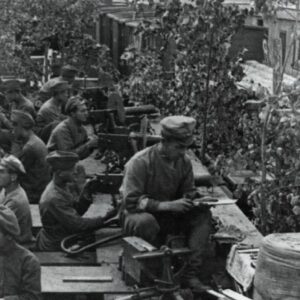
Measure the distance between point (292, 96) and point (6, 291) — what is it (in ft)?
10.7

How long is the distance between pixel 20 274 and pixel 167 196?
177 centimetres

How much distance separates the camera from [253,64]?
16.1 meters

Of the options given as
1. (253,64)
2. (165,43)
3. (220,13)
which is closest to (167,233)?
(220,13)

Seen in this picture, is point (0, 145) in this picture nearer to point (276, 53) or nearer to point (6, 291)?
point (276, 53)

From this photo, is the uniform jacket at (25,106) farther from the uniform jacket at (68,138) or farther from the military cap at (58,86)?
the uniform jacket at (68,138)

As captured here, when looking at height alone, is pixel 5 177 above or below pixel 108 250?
above

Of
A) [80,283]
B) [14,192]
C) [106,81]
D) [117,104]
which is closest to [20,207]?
[14,192]

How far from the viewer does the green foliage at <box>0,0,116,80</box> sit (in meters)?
16.8

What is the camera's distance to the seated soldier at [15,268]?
6.25 meters

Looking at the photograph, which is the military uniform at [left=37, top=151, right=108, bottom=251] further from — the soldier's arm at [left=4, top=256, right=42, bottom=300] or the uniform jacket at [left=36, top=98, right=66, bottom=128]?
the uniform jacket at [left=36, top=98, right=66, bottom=128]

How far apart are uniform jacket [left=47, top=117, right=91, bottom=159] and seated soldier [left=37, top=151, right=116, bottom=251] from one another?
82.6 inches

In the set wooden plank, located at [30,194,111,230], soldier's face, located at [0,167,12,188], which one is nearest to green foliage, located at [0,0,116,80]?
wooden plank, located at [30,194,111,230]

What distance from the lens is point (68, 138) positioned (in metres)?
10.4

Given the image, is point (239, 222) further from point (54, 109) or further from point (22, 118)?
point (54, 109)
